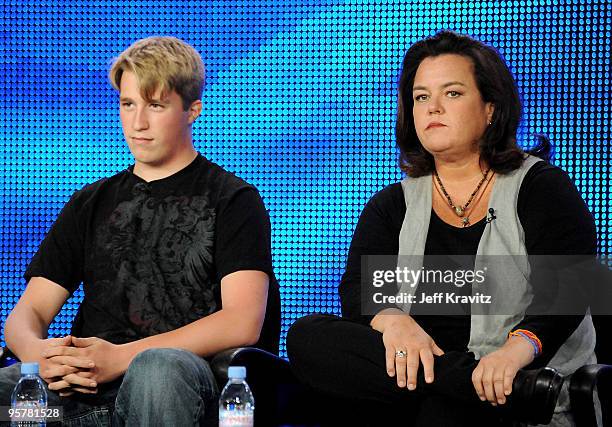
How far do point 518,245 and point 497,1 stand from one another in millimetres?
1426

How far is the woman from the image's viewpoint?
2562 mm

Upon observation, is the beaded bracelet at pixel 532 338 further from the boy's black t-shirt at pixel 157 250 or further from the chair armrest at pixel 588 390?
the boy's black t-shirt at pixel 157 250

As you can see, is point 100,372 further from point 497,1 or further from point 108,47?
point 497,1

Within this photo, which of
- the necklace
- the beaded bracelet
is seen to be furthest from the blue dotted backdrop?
the beaded bracelet

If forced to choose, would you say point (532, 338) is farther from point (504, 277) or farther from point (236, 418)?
point (236, 418)

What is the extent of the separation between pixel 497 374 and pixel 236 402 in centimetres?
69

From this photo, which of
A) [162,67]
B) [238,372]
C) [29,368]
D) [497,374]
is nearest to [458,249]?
[497,374]

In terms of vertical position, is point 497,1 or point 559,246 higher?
point 497,1

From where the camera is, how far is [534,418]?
2.45 meters

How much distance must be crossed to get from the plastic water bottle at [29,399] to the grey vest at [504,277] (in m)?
1.11

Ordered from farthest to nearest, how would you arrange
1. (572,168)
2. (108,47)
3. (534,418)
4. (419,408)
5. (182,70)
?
(108,47), (572,168), (182,70), (419,408), (534,418)

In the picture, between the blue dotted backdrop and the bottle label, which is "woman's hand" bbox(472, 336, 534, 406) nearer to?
the bottle label

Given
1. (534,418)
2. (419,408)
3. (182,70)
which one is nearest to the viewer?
(534,418)

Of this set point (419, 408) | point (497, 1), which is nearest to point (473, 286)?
point (419, 408)
